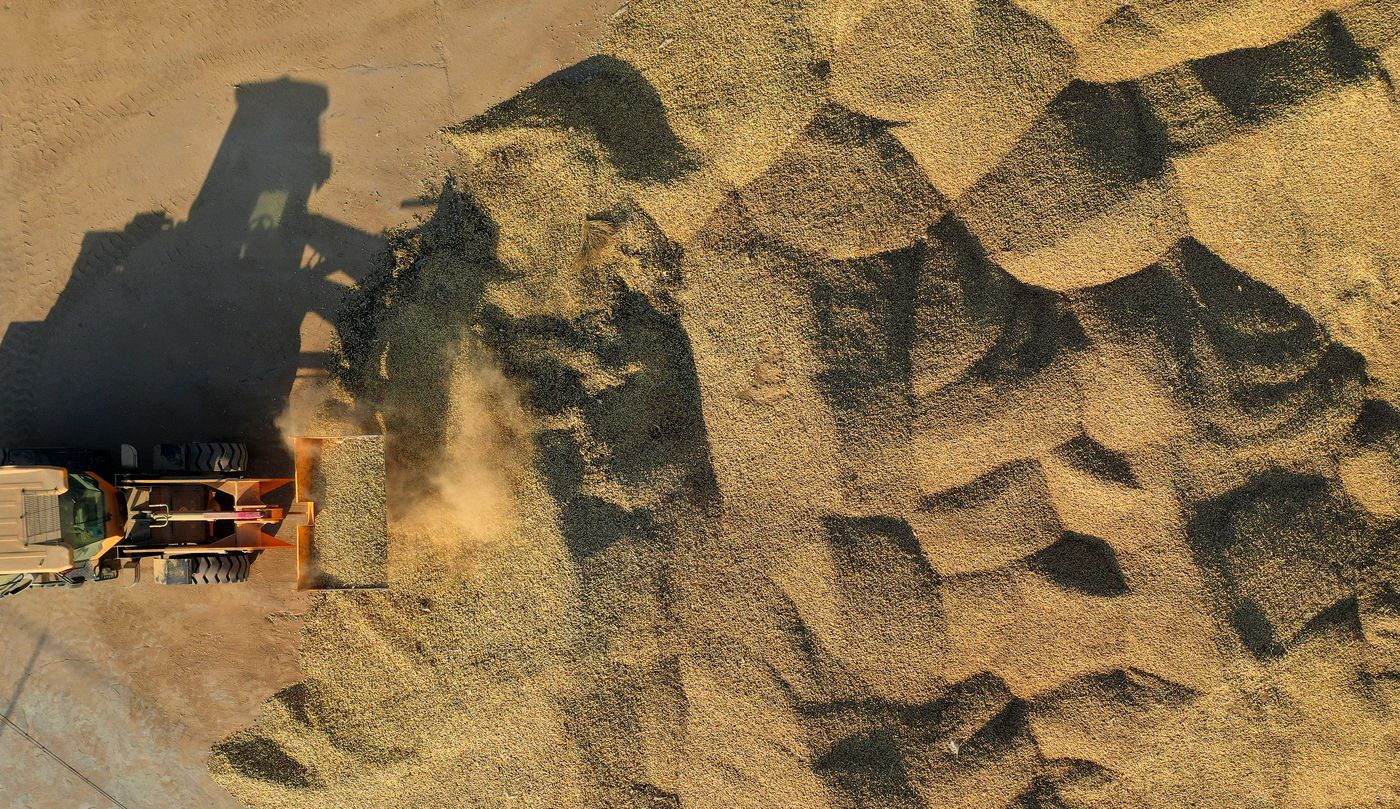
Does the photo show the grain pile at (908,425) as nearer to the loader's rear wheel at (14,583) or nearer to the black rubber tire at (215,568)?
the black rubber tire at (215,568)

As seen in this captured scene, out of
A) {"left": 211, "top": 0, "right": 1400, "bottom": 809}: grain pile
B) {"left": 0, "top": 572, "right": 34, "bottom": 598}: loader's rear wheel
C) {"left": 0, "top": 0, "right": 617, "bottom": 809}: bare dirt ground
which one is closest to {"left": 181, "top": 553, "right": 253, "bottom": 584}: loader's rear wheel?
{"left": 0, "top": 0, "right": 617, "bottom": 809}: bare dirt ground

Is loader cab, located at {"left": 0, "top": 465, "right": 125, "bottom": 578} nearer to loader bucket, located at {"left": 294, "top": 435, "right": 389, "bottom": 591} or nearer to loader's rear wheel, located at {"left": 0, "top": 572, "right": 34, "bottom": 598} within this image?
loader's rear wheel, located at {"left": 0, "top": 572, "right": 34, "bottom": 598}

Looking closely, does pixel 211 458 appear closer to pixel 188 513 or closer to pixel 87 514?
pixel 188 513

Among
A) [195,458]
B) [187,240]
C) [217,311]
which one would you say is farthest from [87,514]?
[187,240]

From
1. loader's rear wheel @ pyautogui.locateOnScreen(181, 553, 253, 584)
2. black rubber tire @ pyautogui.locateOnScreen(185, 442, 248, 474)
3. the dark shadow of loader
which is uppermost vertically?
the dark shadow of loader

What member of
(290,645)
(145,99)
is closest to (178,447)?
(290,645)

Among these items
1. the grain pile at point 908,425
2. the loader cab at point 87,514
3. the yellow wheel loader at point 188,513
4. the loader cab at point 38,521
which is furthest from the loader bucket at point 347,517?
the loader cab at point 38,521
